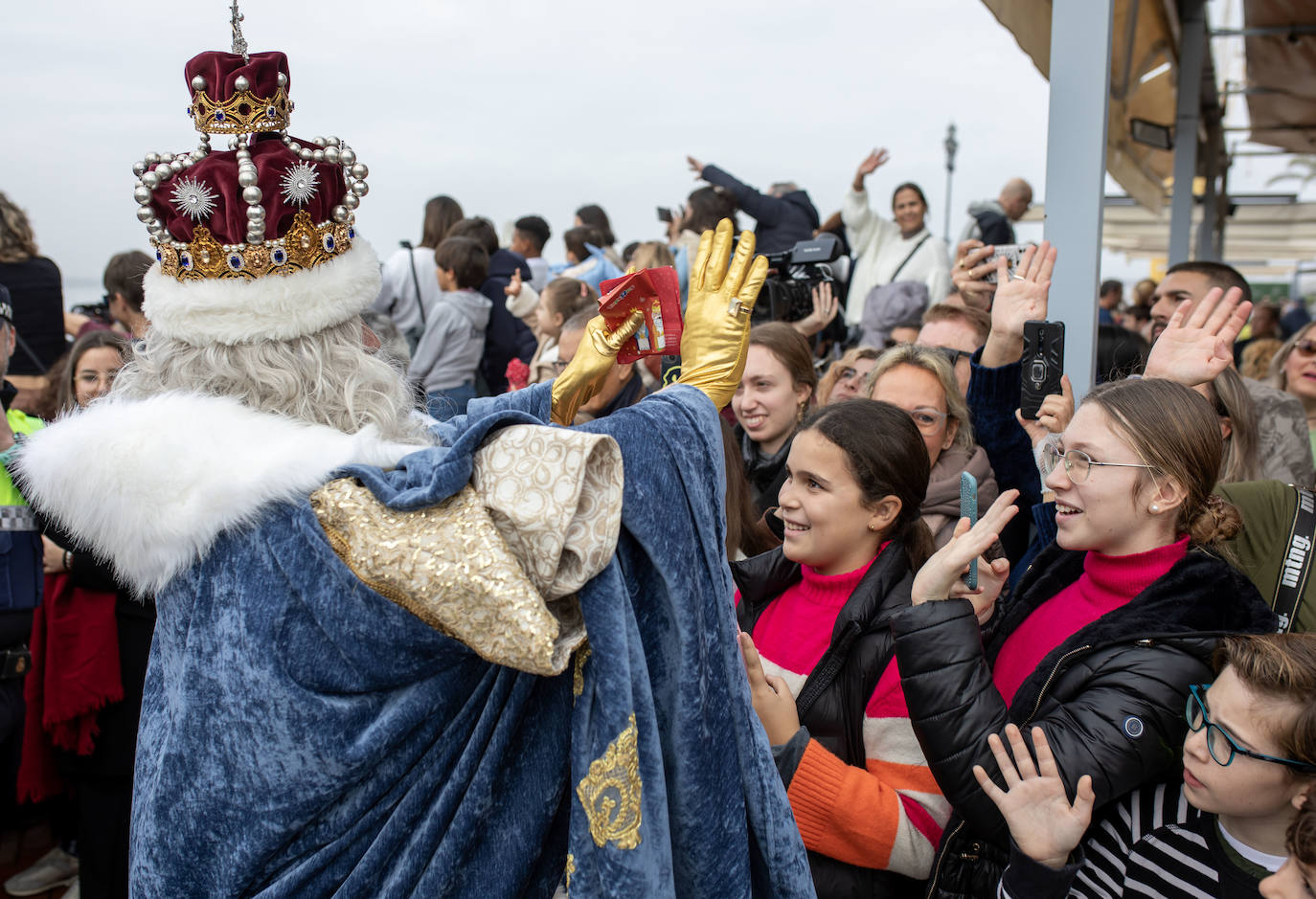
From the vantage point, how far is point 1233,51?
26.5 ft

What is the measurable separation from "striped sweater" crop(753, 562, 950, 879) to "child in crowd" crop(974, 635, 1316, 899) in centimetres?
21

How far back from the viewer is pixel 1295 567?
2.02 metres

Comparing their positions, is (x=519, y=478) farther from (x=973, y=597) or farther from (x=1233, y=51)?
(x=1233, y=51)

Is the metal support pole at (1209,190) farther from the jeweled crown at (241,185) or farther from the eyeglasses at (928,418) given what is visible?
the jeweled crown at (241,185)

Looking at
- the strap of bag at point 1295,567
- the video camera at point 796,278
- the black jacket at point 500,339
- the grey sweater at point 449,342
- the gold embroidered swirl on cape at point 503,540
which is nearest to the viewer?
the gold embroidered swirl on cape at point 503,540

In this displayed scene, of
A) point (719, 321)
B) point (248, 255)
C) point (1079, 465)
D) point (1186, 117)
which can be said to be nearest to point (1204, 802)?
point (1079, 465)

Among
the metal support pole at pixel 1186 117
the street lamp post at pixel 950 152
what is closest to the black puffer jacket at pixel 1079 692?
the metal support pole at pixel 1186 117

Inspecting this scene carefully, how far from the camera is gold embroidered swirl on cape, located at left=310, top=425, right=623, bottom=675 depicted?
1.23 metres

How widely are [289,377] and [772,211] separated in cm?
423

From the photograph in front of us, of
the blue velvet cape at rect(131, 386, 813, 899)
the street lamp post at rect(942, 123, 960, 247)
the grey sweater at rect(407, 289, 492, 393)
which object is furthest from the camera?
the street lamp post at rect(942, 123, 960, 247)

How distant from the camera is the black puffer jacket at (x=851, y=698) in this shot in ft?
5.90

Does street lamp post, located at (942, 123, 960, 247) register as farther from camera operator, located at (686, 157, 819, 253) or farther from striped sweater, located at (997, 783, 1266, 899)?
striped sweater, located at (997, 783, 1266, 899)

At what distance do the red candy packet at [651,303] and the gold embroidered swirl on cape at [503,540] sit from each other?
31 cm

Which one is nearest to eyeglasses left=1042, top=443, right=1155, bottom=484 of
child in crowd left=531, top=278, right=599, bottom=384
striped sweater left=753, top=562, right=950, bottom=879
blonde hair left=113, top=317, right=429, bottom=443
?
striped sweater left=753, top=562, right=950, bottom=879
